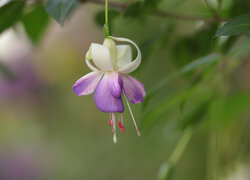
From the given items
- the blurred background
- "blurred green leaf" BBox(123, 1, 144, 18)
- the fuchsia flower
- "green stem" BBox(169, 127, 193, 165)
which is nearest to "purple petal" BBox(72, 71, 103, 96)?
the fuchsia flower

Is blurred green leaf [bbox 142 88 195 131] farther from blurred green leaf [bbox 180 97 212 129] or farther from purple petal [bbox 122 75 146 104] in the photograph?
purple petal [bbox 122 75 146 104]

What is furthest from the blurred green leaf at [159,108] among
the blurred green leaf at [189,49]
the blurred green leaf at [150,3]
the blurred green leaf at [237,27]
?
the blurred green leaf at [237,27]

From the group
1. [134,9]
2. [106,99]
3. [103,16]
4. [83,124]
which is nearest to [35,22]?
[103,16]

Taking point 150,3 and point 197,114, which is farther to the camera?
point 197,114

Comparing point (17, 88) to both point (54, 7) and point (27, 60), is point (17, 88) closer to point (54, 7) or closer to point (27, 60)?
point (27, 60)

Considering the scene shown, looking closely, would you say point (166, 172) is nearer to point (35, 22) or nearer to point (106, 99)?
point (106, 99)

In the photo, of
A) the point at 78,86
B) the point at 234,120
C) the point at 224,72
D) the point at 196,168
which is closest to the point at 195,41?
the point at 224,72
